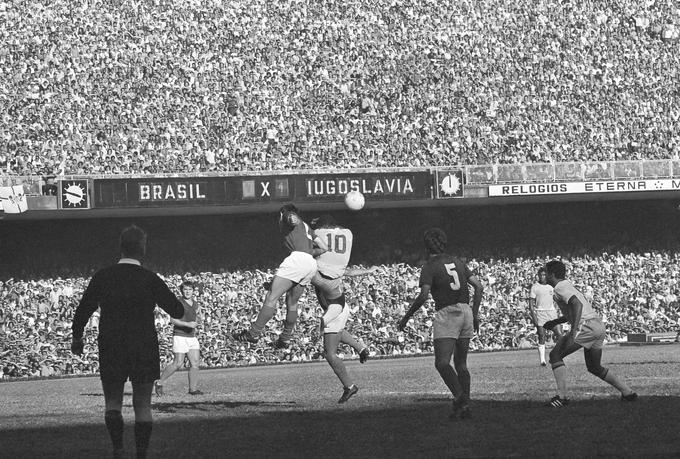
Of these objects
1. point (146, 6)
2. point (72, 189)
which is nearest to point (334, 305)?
point (72, 189)

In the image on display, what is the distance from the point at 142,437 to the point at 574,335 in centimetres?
600

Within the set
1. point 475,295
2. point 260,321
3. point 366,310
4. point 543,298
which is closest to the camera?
point 475,295

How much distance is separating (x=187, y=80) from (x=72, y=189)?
679 centimetres

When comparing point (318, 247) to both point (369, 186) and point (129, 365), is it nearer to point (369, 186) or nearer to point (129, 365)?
point (129, 365)

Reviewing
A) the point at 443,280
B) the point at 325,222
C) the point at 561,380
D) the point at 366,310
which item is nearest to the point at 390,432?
the point at 443,280

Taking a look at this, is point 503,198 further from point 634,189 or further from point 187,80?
point 187,80

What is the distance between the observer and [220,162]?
36.3 meters

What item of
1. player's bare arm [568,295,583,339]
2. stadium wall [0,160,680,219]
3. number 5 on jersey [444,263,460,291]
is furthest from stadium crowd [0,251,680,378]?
number 5 on jersey [444,263,460,291]

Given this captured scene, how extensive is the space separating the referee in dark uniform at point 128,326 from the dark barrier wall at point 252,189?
24297mm

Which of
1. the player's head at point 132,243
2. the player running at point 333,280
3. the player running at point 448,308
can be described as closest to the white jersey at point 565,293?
the player running at point 448,308

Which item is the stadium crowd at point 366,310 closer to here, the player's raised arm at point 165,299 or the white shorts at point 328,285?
the white shorts at point 328,285

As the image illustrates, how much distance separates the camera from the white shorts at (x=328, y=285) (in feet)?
51.9

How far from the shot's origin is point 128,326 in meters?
9.73

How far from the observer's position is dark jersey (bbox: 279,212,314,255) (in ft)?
49.5
